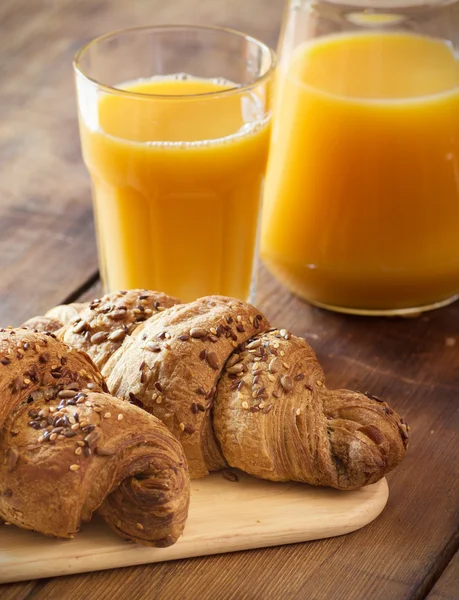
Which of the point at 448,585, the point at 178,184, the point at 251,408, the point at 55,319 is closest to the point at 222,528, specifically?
the point at 251,408

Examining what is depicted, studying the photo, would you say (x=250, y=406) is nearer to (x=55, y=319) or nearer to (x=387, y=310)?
(x=55, y=319)

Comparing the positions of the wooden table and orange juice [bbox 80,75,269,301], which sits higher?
orange juice [bbox 80,75,269,301]

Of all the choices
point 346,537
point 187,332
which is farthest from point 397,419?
point 187,332

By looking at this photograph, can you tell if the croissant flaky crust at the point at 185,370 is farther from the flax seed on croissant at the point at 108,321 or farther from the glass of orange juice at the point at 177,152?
the glass of orange juice at the point at 177,152

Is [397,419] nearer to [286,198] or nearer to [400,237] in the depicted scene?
[400,237]

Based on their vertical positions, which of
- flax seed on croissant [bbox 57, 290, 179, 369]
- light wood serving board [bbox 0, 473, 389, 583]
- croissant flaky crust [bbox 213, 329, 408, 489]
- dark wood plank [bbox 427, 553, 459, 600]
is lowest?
dark wood plank [bbox 427, 553, 459, 600]

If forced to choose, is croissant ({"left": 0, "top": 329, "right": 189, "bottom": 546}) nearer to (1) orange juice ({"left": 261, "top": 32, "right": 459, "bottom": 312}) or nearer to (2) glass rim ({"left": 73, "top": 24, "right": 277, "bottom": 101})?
(2) glass rim ({"left": 73, "top": 24, "right": 277, "bottom": 101})

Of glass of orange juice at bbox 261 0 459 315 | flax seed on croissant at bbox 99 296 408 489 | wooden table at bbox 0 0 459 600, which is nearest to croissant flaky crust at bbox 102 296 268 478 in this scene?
flax seed on croissant at bbox 99 296 408 489

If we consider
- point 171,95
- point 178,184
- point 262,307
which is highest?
point 171,95
